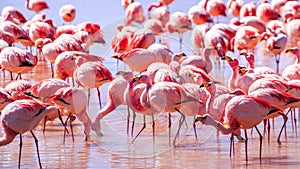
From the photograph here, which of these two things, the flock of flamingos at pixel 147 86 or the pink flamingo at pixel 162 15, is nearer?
the flock of flamingos at pixel 147 86

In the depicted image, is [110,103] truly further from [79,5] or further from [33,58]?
[79,5]

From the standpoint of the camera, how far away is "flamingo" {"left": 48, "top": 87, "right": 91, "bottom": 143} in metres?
7.27

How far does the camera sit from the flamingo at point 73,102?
7.27 metres

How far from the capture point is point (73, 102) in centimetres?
734

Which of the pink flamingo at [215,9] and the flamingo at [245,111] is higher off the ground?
the pink flamingo at [215,9]

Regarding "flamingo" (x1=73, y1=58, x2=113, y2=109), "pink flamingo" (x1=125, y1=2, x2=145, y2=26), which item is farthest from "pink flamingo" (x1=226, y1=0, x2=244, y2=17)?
"flamingo" (x1=73, y1=58, x2=113, y2=109)

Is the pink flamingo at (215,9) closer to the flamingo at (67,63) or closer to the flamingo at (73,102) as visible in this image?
the flamingo at (67,63)

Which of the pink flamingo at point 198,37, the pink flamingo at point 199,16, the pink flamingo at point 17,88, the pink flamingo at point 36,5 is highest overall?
the pink flamingo at point 36,5

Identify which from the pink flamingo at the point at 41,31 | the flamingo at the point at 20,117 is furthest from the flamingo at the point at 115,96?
the pink flamingo at the point at 41,31

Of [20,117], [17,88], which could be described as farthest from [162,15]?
[20,117]

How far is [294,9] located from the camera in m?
15.6

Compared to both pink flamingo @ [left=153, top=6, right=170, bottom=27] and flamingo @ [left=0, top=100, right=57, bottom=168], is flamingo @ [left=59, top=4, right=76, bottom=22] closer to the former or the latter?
pink flamingo @ [left=153, top=6, right=170, bottom=27]

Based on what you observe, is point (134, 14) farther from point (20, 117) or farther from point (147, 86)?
point (20, 117)

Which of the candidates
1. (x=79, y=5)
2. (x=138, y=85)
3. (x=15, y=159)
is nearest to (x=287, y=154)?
(x=138, y=85)
